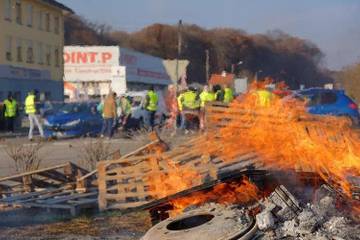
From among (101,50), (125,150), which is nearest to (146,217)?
(125,150)

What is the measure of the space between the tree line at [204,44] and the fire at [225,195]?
78551mm

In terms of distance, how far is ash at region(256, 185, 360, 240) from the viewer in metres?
6.19

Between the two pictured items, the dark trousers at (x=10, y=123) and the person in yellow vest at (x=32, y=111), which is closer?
the person in yellow vest at (x=32, y=111)

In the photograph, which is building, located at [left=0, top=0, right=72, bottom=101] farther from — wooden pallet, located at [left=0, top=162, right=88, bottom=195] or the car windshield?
wooden pallet, located at [left=0, top=162, right=88, bottom=195]

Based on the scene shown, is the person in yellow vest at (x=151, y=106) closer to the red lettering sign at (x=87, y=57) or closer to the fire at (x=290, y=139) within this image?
the fire at (x=290, y=139)

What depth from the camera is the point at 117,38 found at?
120 m

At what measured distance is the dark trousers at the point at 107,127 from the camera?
2388 centimetres

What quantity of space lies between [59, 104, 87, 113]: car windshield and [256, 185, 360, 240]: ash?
2011 centimetres

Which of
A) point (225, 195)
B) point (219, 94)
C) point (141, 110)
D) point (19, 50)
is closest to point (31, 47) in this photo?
point (19, 50)

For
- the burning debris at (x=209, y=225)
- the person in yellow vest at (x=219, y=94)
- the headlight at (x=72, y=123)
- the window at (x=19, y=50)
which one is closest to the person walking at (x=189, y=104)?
the person in yellow vest at (x=219, y=94)

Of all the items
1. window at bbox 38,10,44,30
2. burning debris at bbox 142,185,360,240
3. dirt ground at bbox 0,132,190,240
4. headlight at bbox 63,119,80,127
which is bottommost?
dirt ground at bbox 0,132,190,240

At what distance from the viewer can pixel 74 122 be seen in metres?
25.7

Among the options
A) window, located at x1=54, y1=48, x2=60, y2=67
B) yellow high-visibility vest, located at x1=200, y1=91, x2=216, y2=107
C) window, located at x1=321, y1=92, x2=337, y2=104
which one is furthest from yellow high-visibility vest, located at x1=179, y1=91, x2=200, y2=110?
window, located at x1=54, y1=48, x2=60, y2=67

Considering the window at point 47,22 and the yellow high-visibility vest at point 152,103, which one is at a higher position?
the window at point 47,22
